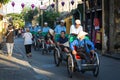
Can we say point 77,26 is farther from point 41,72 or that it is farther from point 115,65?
point 115,65

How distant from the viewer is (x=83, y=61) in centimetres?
1362

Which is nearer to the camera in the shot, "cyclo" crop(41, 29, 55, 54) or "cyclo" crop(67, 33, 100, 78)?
"cyclo" crop(67, 33, 100, 78)

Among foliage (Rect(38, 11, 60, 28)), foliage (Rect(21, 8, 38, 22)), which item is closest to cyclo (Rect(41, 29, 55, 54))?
foliage (Rect(38, 11, 60, 28))

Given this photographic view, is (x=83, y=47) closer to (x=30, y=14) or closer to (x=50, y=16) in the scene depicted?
(x=50, y=16)

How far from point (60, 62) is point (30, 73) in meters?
3.25

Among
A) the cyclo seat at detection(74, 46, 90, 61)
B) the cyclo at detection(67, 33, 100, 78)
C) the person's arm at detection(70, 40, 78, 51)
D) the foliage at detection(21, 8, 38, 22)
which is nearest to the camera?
the cyclo at detection(67, 33, 100, 78)

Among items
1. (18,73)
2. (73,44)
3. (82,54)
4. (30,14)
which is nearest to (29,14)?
(30,14)

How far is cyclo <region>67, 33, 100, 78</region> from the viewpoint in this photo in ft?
44.1

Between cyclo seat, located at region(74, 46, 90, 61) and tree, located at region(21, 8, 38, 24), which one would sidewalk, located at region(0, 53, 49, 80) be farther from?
tree, located at region(21, 8, 38, 24)

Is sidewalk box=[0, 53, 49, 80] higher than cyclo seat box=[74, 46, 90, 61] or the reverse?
the reverse

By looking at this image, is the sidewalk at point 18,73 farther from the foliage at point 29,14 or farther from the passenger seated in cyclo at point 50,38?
the foliage at point 29,14

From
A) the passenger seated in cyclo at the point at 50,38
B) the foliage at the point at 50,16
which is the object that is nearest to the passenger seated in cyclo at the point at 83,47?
the passenger seated in cyclo at the point at 50,38

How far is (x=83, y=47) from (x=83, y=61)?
2.09 feet

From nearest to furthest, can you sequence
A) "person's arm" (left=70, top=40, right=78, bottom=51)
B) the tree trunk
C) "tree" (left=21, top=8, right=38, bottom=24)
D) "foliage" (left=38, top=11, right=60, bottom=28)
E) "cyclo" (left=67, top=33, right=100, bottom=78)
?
"cyclo" (left=67, top=33, right=100, bottom=78) < "person's arm" (left=70, top=40, right=78, bottom=51) < the tree trunk < "foliage" (left=38, top=11, right=60, bottom=28) < "tree" (left=21, top=8, right=38, bottom=24)
